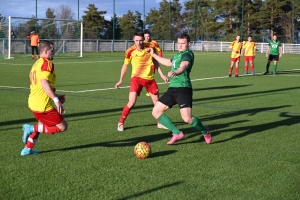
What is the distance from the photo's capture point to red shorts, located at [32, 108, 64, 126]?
6.20 m

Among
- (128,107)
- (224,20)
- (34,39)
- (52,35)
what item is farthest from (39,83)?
(224,20)

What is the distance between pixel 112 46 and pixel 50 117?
46.6m

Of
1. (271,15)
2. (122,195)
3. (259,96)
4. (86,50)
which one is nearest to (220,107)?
(259,96)

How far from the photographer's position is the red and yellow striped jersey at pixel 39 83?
19.7 feet

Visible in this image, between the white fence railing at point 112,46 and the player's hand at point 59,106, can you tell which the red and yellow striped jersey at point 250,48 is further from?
the player's hand at point 59,106

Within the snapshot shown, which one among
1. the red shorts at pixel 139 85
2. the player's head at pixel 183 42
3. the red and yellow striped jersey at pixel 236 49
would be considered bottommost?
the red shorts at pixel 139 85

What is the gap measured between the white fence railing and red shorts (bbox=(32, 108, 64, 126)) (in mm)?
29605

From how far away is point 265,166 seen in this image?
6.05m

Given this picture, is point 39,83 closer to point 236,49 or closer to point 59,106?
point 59,106

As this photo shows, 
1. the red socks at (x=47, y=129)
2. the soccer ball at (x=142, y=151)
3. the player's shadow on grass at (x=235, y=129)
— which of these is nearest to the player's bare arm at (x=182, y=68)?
the soccer ball at (x=142, y=151)

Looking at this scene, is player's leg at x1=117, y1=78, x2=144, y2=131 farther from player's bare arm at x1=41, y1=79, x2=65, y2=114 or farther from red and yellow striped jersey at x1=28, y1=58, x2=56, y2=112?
player's bare arm at x1=41, y1=79, x2=65, y2=114

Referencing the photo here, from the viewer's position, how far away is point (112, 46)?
52.3m

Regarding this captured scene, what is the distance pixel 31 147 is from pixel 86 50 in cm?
4294

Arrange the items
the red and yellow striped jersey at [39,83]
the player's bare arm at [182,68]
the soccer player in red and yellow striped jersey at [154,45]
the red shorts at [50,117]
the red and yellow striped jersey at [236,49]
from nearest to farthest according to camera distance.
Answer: the red and yellow striped jersey at [39,83] → the red shorts at [50,117] → the player's bare arm at [182,68] → the soccer player in red and yellow striped jersey at [154,45] → the red and yellow striped jersey at [236,49]
